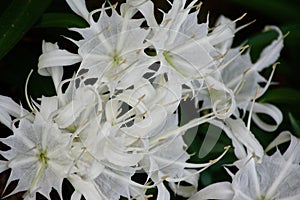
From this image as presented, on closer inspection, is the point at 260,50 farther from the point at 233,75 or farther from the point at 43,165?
the point at 43,165

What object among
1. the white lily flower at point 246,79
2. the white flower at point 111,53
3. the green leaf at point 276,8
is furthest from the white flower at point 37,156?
the green leaf at point 276,8

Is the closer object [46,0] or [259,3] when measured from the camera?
[46,0]

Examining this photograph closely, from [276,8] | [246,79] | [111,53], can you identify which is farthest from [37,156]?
[276,8]

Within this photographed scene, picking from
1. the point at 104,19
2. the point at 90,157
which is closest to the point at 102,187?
the point at 90,157

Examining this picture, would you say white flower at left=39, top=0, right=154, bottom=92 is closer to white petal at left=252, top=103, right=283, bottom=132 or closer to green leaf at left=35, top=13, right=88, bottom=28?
green leaf at left=35, top=13, right=88, bottom=28

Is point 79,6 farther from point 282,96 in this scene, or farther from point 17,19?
point 282,96

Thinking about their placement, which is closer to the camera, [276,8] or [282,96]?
[282,96]

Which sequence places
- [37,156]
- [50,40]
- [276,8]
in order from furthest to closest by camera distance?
[276,8] < [50,40] < [37,156]
